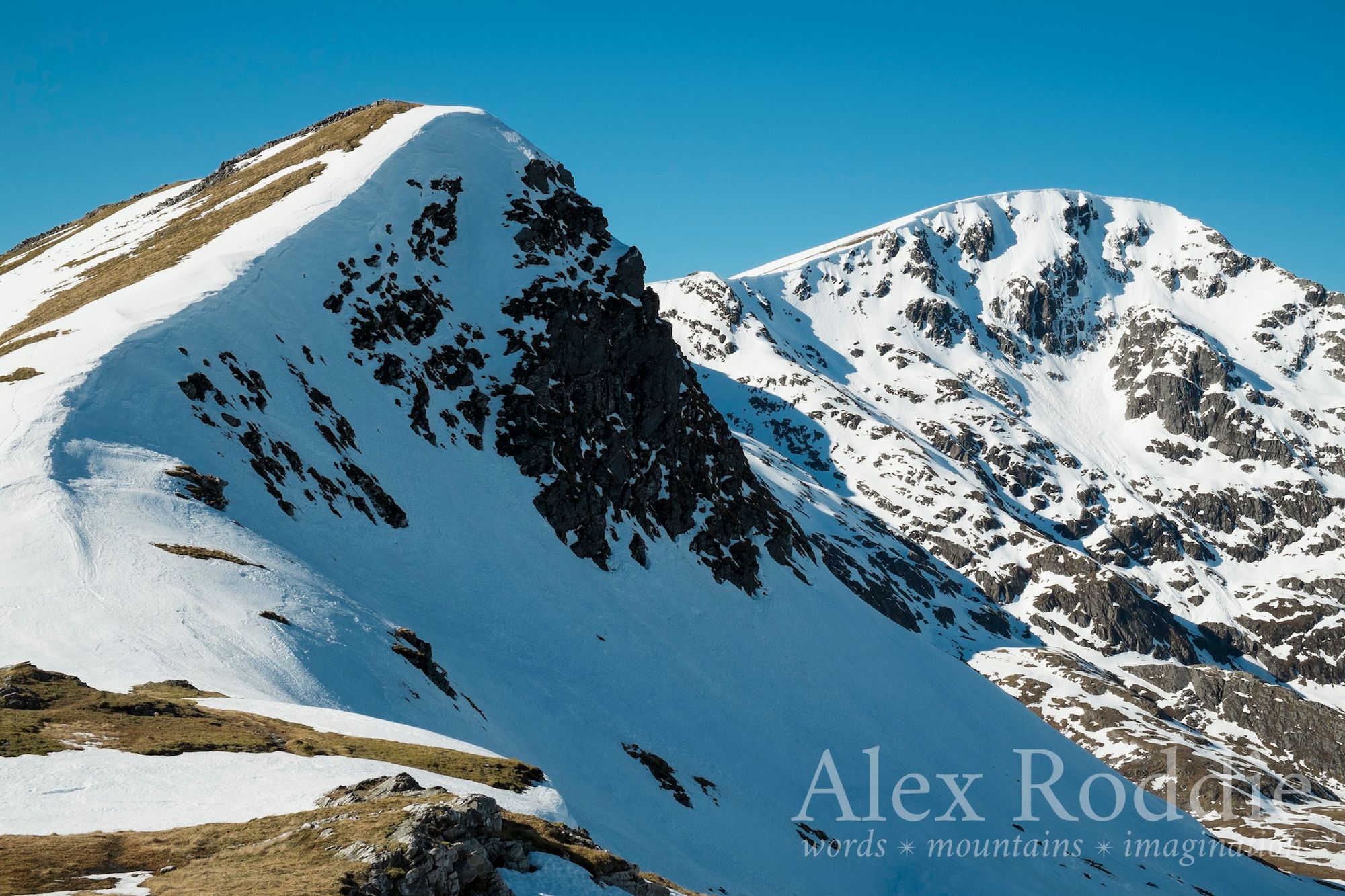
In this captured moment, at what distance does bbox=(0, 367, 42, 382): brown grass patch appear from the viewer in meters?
56.4

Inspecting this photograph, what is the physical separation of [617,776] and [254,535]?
2668 centimetres

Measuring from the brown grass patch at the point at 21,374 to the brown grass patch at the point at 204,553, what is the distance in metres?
21.5

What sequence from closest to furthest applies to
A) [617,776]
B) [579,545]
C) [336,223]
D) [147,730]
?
[147,730] → [617,776] → [579,545] → [336,223]

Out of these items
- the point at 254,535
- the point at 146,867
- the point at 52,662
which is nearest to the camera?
the point at 146,867

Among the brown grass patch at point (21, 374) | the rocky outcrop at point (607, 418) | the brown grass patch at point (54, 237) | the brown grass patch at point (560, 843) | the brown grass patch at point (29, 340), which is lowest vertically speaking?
the brown grass patch at point (560, 843)

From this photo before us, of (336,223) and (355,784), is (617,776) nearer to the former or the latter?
(355,784)

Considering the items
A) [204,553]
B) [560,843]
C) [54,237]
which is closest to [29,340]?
[204,553]

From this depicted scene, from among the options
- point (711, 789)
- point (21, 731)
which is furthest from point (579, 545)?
point (21, 731)

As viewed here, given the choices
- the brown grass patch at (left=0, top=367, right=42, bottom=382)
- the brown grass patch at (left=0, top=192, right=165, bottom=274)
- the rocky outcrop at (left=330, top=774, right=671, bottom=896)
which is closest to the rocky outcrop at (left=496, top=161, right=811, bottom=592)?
the brown grass patch at (left=0, top=367, right=42, bottom=382)

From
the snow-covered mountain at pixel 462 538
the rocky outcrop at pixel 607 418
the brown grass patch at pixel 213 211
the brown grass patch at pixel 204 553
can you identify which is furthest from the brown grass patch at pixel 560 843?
the brown grass patch at pixel 213 211

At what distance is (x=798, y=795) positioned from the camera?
73.9 metres

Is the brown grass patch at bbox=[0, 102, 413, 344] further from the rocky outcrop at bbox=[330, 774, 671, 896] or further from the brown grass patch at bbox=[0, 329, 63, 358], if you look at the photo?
the rocky outcrop at bbox=[330, 774, 671, 896]

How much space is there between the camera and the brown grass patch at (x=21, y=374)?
56406 mm

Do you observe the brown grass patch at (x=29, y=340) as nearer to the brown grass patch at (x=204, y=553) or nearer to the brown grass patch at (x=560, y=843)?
the brown grass patch at (x=204, y=553)
